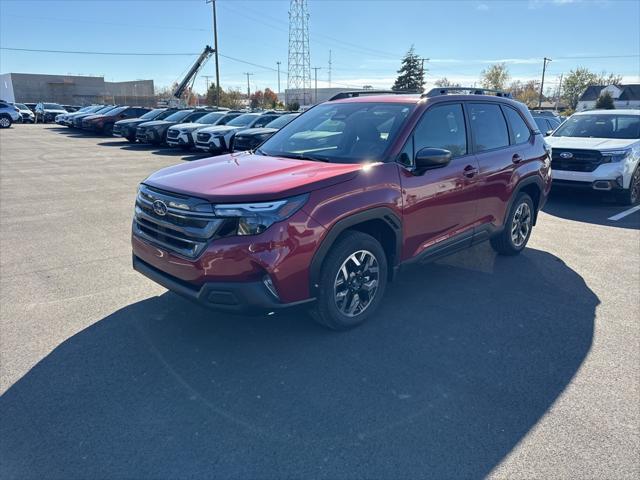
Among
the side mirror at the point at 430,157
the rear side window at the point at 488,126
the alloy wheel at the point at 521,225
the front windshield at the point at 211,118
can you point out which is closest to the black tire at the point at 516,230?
the alloy wheel at the point at 521,225

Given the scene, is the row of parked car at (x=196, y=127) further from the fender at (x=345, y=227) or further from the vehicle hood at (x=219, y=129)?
the fender at (x=345, y=227)

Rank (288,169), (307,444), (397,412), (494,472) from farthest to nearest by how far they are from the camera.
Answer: (288,169), (397,412), (307,444), (494,472)

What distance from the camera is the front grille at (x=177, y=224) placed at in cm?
321

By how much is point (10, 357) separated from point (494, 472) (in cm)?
330

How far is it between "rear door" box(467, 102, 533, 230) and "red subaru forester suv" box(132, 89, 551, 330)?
Answer: 0.02 meters

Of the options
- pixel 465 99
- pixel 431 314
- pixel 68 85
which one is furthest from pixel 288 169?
pixel 68 85

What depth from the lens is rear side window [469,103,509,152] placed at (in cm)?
488

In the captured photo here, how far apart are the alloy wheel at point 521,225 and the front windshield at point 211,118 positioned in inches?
630

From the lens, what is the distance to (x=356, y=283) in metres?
3.83

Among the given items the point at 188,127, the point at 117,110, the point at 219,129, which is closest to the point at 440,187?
the point at 219,129

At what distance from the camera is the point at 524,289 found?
4891 mm

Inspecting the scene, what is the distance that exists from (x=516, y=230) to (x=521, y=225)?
0.15 metres

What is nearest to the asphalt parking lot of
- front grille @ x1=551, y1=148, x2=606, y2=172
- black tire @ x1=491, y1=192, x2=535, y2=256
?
black tire @ x1=491, y1=192, x2=535, y2=256

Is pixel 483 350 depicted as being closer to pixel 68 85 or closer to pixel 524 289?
pixel 524 289
